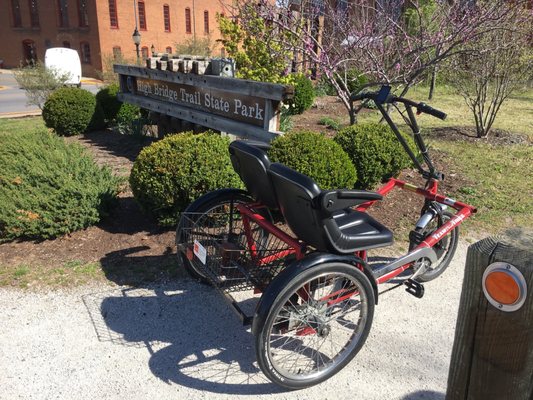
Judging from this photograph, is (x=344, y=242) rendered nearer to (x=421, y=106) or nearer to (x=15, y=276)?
(x=421, y=106)

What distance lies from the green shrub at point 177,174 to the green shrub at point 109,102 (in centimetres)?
632

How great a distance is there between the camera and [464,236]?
4.73 m

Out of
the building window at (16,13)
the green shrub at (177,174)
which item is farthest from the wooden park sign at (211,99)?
the building window at (16,13)

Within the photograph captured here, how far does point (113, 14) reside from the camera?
33.6 m

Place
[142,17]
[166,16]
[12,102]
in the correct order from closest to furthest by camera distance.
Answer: [12,102] < [142,17] < [166,16]

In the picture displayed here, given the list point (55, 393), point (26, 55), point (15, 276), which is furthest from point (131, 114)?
point (26, 55)

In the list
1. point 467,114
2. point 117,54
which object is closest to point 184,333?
point 467,114

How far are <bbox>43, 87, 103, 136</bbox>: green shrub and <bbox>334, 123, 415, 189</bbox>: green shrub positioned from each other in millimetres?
6265

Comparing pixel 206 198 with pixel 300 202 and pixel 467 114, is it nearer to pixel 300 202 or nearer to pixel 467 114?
pixel 300 202

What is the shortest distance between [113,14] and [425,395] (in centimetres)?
3629

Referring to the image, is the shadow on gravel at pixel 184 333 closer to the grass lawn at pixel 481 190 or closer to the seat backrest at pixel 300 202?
the grass lawn at pixel 481 190

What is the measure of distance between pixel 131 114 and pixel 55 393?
817 centimetres

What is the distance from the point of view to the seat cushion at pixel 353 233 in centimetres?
254

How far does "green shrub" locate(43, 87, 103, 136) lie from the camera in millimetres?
9484
